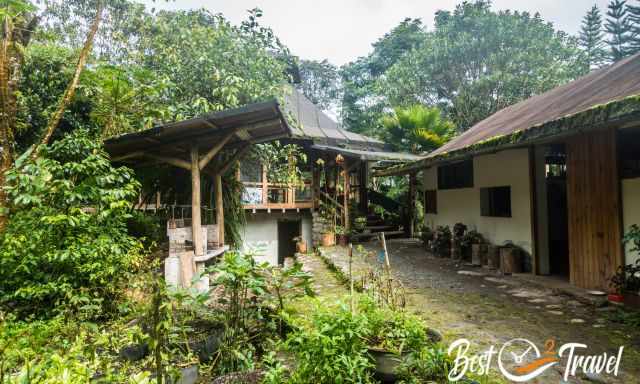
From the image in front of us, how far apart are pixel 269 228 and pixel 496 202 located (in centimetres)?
721

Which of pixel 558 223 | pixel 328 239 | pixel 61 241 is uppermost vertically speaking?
pixel 61 241

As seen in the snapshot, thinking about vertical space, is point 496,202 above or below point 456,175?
below

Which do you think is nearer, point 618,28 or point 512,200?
point 512,200

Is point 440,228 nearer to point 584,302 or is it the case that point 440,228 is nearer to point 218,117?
point 584,302

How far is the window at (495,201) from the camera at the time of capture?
699 cm

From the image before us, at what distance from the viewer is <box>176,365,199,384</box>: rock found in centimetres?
257

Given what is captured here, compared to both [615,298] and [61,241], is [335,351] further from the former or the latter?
[615,298]

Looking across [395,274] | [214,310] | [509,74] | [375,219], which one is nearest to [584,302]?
[395,274]

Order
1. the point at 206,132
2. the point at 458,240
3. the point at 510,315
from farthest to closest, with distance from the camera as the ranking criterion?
the point at 458,240, the point at 206,132, the point at 510,315

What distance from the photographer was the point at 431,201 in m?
10.0

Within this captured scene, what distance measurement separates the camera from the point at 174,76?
28.5 feet

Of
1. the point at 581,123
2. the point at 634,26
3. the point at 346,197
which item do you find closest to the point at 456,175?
the point at 346,197

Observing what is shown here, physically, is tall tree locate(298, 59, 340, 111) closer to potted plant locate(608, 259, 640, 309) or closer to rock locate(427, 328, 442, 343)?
potted plant locate(608, 259, 640, 309)

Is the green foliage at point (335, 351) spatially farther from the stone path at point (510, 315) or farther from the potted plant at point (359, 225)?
the potted plant at point (359, 225)
